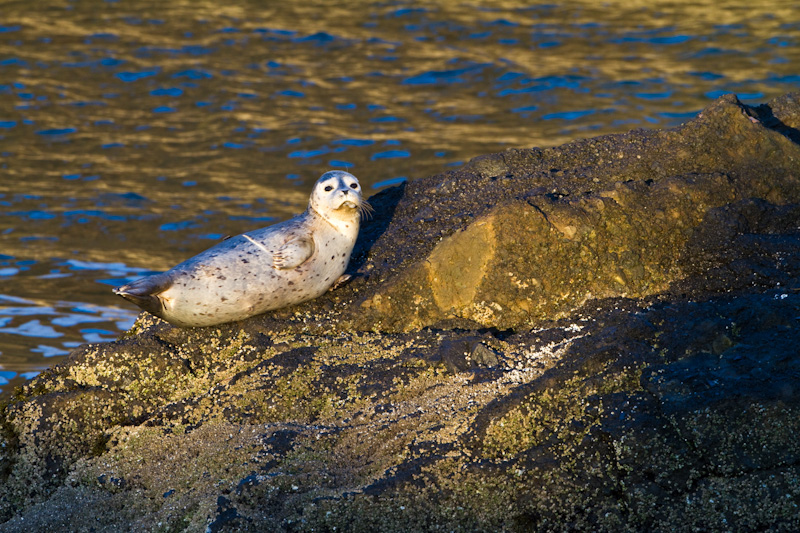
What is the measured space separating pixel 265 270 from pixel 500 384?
144 cm

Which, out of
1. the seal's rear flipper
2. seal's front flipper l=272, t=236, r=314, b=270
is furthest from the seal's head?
the seal's rear flipper

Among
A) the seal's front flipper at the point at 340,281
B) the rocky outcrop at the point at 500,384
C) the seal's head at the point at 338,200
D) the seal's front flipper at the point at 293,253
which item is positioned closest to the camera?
the rocky outcrop at the point at 500,384

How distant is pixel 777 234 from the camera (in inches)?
169

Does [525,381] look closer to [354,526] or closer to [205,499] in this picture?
[354,526]

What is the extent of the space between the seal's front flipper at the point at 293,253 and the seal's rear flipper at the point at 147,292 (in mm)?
544

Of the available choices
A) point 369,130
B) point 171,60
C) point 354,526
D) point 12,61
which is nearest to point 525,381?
point 354,526

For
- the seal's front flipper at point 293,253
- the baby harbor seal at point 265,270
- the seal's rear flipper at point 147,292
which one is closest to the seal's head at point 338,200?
the baby harbor seal at point 265,270

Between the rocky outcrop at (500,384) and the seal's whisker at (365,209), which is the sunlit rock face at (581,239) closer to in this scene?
the rocky outcrop at (500,384)

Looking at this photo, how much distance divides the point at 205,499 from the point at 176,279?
4.53ft

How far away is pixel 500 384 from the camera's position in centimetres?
364

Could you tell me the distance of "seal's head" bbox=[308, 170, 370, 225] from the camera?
4.75m

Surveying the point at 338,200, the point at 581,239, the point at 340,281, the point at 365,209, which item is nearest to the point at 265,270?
the point at 340,281

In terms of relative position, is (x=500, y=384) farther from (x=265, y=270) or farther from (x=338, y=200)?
(x=338, y=200)

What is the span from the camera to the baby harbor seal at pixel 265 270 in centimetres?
435
